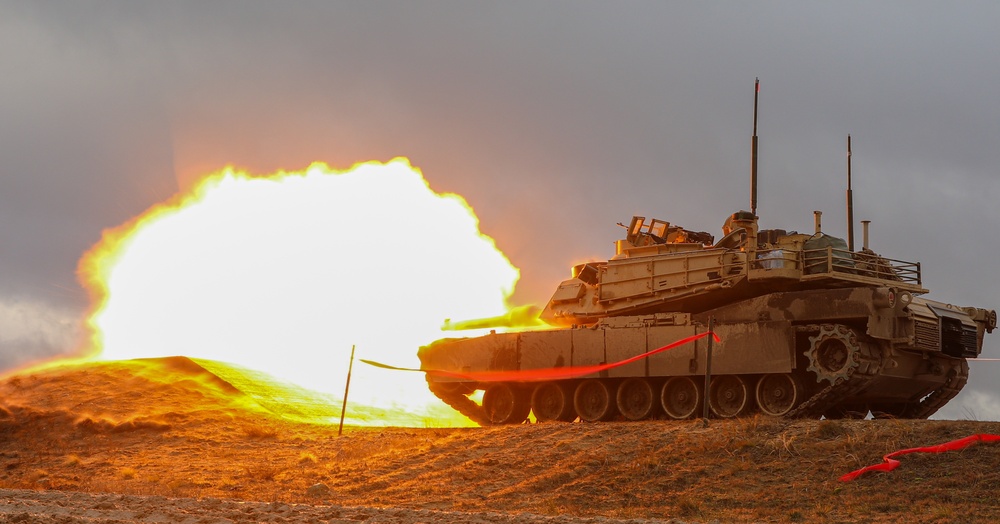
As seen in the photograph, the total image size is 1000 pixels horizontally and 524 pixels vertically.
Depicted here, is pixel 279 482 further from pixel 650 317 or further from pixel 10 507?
pixel 650 317

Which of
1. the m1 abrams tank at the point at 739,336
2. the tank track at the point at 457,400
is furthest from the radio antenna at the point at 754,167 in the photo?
the tank track at the point at 457,400

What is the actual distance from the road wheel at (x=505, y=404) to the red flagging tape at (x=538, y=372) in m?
0.63

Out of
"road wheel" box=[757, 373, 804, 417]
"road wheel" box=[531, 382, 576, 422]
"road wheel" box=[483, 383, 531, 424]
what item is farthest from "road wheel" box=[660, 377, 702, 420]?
"road wheel" box=[483, 383, 531, 424]

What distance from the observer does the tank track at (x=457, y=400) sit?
3091 centimetres

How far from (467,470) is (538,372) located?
339 inches

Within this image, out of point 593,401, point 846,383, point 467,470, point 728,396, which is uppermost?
point 846,383

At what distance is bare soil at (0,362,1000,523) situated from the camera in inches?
582

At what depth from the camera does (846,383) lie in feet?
74.7

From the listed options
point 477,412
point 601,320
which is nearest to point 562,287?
point 601,320

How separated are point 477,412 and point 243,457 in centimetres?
886

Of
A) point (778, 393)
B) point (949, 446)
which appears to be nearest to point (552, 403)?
point (778, 393)

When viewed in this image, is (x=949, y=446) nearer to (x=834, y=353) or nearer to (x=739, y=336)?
(x=834, y=353)

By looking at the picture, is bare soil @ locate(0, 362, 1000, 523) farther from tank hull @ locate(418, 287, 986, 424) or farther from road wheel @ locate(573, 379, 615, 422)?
road wheel @ locate(573, 379, 615, 422)

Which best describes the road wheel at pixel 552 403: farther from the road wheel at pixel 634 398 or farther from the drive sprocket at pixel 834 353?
the drive sprocket at pixel 834 353
